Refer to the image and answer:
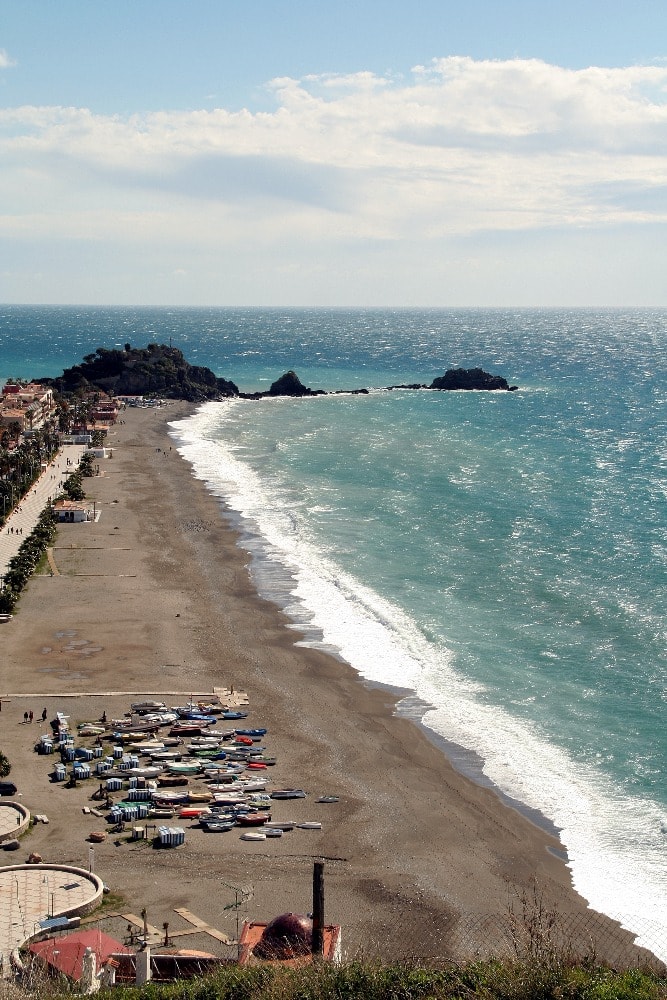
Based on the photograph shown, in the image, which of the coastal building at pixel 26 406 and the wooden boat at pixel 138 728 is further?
the coastal building at pixel 26 406

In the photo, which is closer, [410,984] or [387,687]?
[410,984]

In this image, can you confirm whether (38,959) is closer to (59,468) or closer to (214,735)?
(214,735)

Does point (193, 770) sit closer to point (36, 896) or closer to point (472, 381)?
point (36, 896)

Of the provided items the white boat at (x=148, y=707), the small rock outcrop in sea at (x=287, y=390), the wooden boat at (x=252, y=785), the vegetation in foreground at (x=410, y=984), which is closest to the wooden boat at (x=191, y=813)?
the wooden boat at (x=252, y=785)

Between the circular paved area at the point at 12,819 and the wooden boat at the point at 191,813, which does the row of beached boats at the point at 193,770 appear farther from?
the circular paved area at the point at 12,819

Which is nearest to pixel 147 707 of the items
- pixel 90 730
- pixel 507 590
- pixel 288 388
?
pixel 90 730

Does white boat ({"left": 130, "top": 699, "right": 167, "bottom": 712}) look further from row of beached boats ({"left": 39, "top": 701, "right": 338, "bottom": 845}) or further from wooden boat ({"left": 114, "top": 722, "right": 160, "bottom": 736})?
wooden boat ({"left": 114, "top": 722, "right": 160, "bottom": 736})
